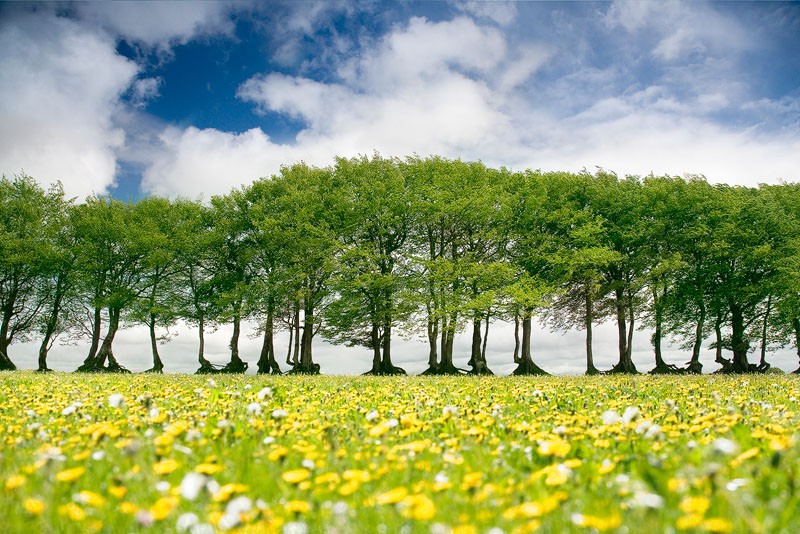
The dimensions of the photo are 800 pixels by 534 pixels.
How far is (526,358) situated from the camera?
33562mm

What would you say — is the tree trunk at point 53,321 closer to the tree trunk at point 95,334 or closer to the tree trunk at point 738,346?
the tree trunk at point 95,334

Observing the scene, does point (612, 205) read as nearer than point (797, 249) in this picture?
No

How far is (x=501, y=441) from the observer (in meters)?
5.57

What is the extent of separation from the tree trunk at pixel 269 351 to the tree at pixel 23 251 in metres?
15.8

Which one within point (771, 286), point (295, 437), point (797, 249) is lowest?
point (295, 437)

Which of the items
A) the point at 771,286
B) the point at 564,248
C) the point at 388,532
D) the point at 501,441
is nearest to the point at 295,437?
the point at 501,441

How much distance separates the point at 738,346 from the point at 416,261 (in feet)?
70.4

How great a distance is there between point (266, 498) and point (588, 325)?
108ft

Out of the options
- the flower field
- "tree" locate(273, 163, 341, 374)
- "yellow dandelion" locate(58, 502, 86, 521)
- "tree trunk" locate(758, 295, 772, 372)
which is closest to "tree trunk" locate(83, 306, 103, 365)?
"tree" locate(273, 163, 341, 374)

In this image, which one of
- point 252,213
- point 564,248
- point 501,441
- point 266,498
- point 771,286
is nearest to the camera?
point 266,498

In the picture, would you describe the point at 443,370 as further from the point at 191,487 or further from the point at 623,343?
the point at 191,487

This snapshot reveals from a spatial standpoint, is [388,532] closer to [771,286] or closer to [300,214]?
[300,214]

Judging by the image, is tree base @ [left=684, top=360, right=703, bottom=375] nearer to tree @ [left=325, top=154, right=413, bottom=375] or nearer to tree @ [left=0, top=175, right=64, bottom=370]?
tree @ [left=325, top=154, right=413, bottom=375]

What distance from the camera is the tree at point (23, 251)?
120 ft
